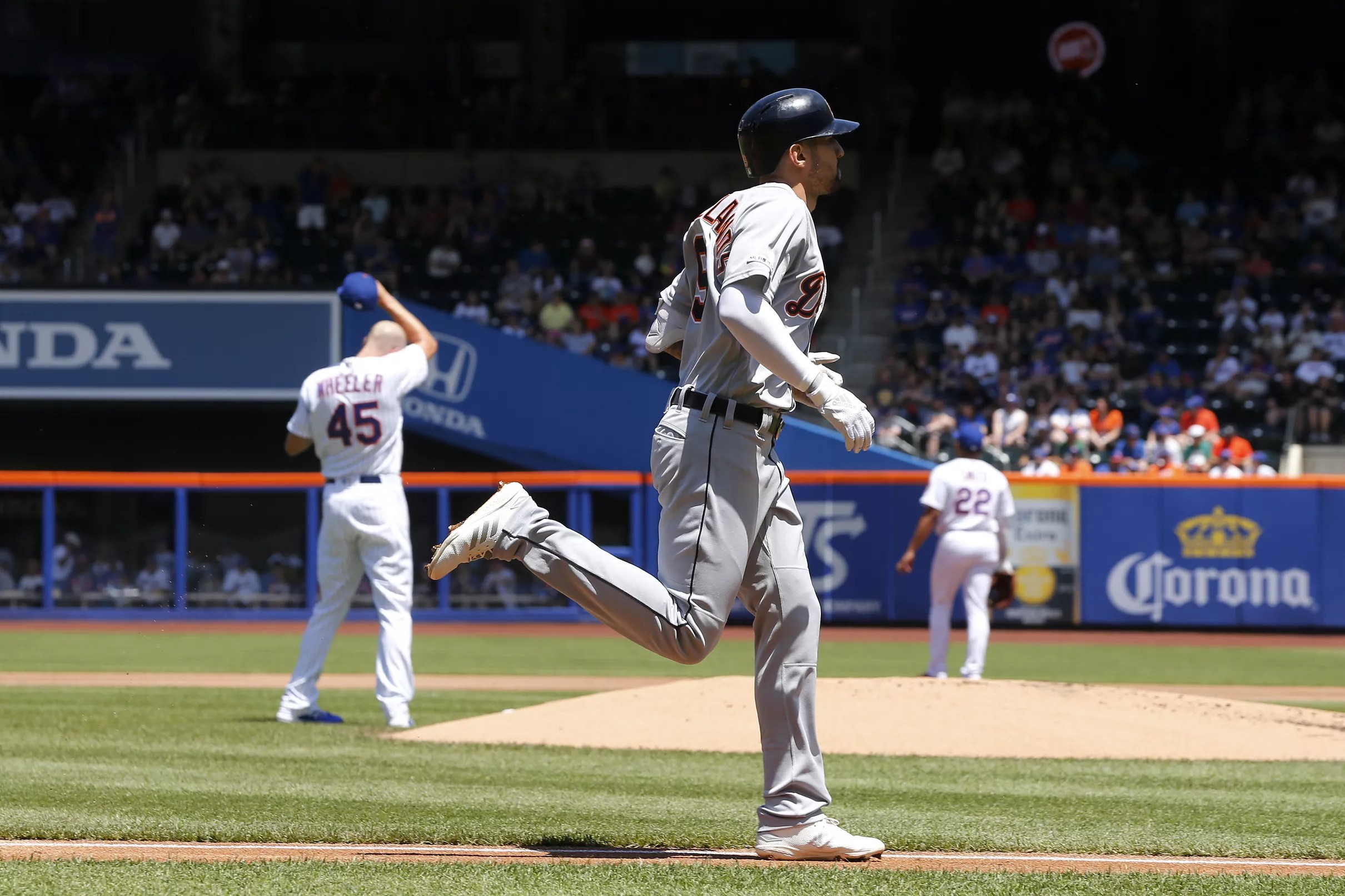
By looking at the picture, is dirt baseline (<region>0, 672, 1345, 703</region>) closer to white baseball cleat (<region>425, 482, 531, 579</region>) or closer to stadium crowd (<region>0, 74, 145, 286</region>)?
white baseball cleat (<region>425, 482, 531, 579</region>)

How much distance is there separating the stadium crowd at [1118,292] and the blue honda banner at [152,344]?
24.2ft

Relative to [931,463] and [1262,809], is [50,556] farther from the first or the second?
[1262,809]

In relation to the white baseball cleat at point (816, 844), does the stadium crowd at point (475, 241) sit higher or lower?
higher

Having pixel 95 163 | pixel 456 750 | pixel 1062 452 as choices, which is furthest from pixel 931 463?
pixel 95 163

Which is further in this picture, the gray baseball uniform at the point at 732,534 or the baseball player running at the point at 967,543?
the baseball player running at the point at 967,543

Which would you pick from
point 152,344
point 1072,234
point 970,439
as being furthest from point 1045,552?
point 152,344

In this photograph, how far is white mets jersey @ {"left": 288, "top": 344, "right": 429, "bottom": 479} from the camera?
27.8ft

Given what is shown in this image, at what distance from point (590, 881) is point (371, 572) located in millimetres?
4600

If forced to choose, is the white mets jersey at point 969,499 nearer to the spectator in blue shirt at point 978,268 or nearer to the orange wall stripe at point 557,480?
the orange wall stripe at point 557,480

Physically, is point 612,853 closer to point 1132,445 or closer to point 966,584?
point 966,584

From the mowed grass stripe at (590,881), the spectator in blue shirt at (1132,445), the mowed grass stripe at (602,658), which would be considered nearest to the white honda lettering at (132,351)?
the mowed grass stripe at (602,658)

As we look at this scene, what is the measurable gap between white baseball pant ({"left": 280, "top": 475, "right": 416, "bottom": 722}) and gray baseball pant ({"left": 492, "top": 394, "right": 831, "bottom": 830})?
394 cm

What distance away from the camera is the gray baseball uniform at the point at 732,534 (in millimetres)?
4500

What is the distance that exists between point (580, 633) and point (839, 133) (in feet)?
45.3
